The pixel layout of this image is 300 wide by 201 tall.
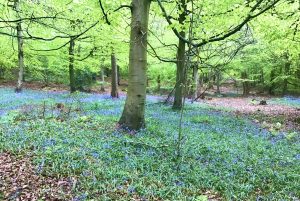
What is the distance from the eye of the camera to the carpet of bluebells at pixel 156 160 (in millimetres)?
5492

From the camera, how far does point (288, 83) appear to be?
130 feet

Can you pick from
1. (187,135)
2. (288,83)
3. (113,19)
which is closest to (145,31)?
(113,19)

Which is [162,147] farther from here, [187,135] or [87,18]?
[87,18]

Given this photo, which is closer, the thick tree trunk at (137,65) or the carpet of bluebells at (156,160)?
the carpet of bluebells at (156,160)

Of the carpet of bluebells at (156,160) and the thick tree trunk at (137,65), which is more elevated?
the thick tree trunk at (137,65)

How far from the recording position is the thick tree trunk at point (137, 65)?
9.19 m

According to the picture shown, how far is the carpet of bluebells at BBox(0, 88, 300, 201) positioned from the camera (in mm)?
5492

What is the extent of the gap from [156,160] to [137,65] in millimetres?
3418

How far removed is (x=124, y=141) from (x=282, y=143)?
5.08 m

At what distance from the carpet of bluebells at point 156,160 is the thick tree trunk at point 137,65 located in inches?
24.3

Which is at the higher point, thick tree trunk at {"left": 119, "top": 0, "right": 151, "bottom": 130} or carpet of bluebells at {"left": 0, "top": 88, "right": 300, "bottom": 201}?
thick tree trunk at {"left": 119, "top": 0, "right": 151, "bottom": 130}

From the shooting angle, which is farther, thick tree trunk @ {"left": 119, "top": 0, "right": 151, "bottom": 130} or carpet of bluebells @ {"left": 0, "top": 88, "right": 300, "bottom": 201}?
thick tree trunk @ {"left": 119, "top": 0, "right": 151, "bottom": 130}

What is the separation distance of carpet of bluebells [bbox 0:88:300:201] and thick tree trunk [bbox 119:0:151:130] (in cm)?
62

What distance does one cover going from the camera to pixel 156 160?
682 cm
